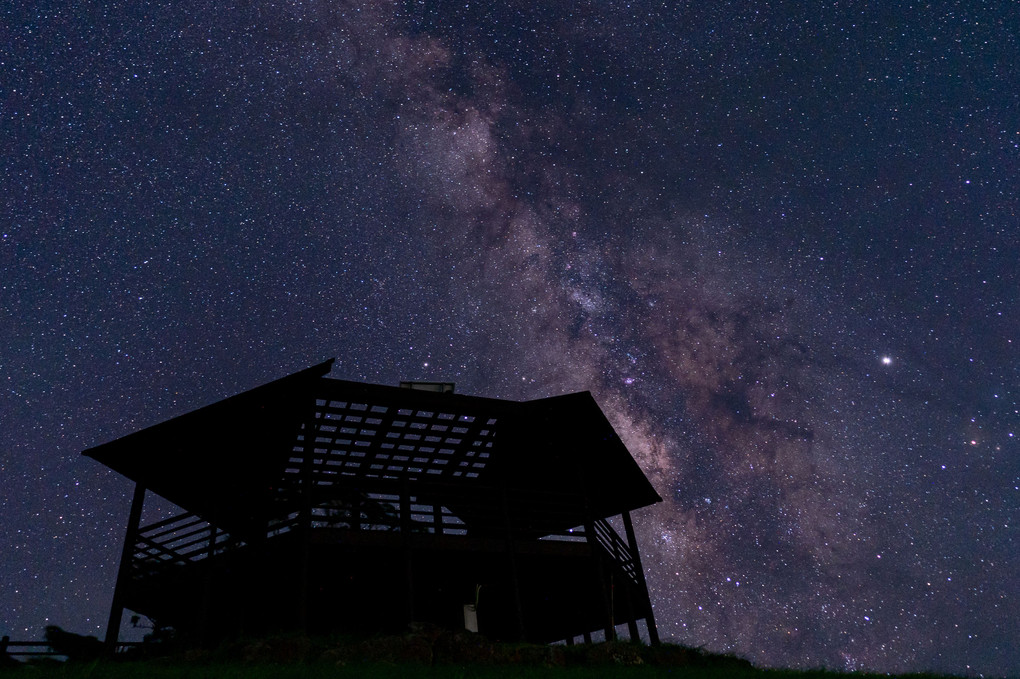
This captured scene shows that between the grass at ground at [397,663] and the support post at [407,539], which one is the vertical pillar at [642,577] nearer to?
the grass at ground at [397,663]

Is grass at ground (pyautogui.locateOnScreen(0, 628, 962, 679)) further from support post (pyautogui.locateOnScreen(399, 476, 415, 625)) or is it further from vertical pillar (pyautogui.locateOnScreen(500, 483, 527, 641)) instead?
vertical pillar (pyautogui.locateOnScreen(500, 483, 527, 641))

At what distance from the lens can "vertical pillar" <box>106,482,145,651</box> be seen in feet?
49.4

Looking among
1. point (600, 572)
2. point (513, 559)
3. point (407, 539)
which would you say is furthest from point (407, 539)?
point (600, 572)

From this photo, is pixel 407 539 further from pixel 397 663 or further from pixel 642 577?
pixel 642 577

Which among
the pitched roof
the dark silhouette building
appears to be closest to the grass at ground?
the dark silhouette building

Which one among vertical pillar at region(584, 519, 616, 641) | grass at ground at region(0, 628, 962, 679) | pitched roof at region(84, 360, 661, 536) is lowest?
grass at ground at region(0, 628, 962, 679)

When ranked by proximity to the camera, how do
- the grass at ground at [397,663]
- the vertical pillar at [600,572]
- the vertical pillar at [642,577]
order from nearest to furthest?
1. the grass at ground at [397,663]
2. the vertical pillar at [600,572]
3. the vertical pillar at [642,577]

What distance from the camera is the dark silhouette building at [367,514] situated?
16.1 meters

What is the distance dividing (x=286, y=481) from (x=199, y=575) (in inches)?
149

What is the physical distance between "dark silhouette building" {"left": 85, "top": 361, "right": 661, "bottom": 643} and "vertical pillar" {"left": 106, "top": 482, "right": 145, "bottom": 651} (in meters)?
0.04

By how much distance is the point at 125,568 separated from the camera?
53.2 ft

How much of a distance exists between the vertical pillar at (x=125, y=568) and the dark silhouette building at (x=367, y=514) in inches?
1.6

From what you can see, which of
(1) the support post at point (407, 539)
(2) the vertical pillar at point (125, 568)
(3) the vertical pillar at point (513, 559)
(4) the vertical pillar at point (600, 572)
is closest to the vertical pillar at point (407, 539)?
(1) the support post at point (407, 539)

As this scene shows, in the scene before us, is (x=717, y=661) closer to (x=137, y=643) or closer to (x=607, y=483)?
(x=607, y=483)
